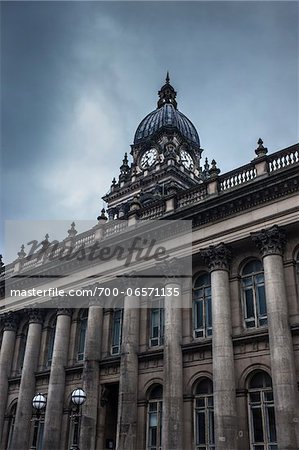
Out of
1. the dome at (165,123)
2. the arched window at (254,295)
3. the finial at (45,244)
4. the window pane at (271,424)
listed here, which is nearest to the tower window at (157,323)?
the arched window at (254,295)

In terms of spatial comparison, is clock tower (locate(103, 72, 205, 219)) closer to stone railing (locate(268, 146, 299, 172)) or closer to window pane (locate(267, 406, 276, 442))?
stone railing (locate(268, 146, 299, 172))

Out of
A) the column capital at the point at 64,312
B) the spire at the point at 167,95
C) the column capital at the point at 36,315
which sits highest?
the spire at the point at 167,95

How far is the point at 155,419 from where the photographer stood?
22.7m

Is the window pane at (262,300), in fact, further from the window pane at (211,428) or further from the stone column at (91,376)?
the stone column at (91,376)

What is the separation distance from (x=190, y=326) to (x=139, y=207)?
7.74m

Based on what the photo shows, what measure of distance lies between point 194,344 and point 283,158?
9342 millimetres

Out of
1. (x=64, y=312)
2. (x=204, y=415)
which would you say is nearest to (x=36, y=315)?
(x=64, y=312)

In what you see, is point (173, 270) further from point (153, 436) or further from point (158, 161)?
point (158, 161)

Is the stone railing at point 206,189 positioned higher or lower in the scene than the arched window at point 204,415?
higher

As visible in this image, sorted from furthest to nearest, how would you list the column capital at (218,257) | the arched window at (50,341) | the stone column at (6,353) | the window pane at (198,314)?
the stone column at (6,353)
the arched window at (50,341)
the window pane at (198,314)
the column capital at (218,257)

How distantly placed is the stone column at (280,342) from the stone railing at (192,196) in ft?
14.3

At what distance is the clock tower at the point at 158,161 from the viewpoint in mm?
41500

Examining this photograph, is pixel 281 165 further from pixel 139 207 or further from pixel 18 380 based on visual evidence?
pixel 18 380

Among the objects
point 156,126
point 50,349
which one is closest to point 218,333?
point 50,349
